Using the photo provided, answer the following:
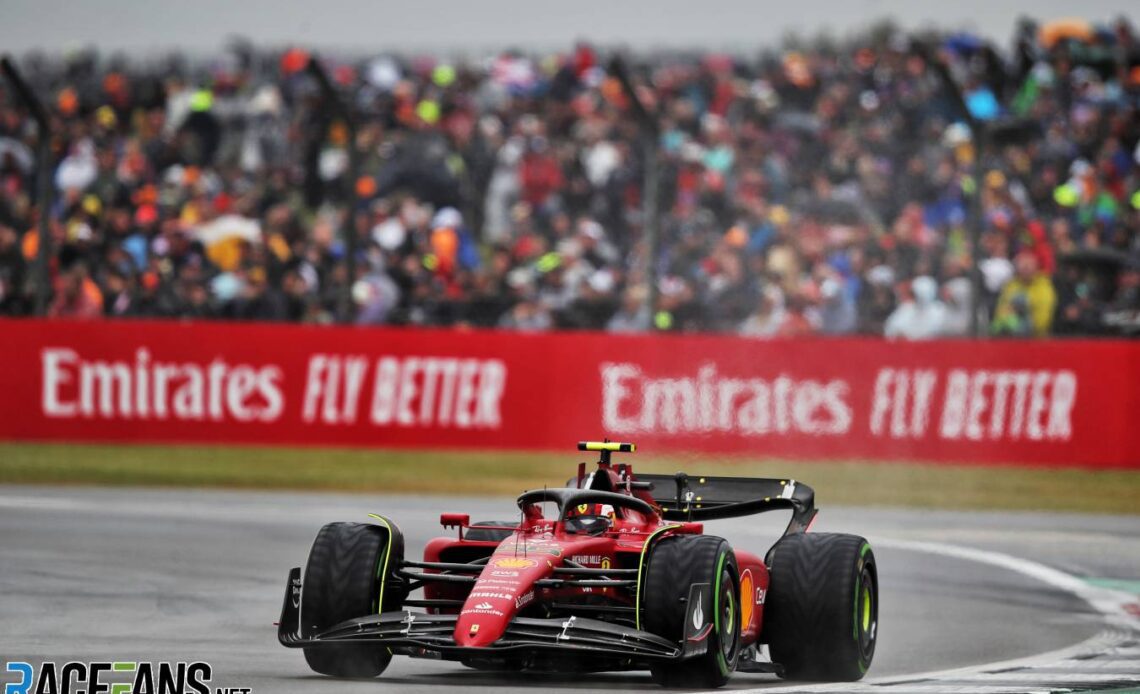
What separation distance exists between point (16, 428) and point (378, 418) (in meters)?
4.13

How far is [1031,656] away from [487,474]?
38.7ft

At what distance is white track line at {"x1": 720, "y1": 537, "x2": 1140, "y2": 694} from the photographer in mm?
8188

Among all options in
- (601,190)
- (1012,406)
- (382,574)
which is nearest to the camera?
(382,574)

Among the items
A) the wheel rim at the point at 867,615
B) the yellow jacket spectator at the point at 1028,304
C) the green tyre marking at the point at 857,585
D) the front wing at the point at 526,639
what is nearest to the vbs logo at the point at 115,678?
the front wing at the point at 526,639

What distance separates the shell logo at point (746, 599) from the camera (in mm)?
8227

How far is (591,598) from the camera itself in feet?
26.9

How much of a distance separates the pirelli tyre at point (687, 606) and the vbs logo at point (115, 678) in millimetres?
1616

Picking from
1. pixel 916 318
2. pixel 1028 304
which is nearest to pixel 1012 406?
pixel 1028 304

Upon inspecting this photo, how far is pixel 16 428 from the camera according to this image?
73.0 feet

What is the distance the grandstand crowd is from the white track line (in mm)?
6462

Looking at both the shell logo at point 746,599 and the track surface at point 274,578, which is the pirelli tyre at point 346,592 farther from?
the shell logo at point 746,599

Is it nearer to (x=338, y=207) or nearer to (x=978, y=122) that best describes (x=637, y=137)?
(x=338, y=207)

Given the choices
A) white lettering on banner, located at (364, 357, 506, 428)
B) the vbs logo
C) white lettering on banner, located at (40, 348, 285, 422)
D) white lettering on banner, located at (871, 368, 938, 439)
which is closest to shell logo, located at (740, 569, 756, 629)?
the vbs logo

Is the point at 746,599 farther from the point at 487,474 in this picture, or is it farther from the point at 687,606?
the point at 487,474
